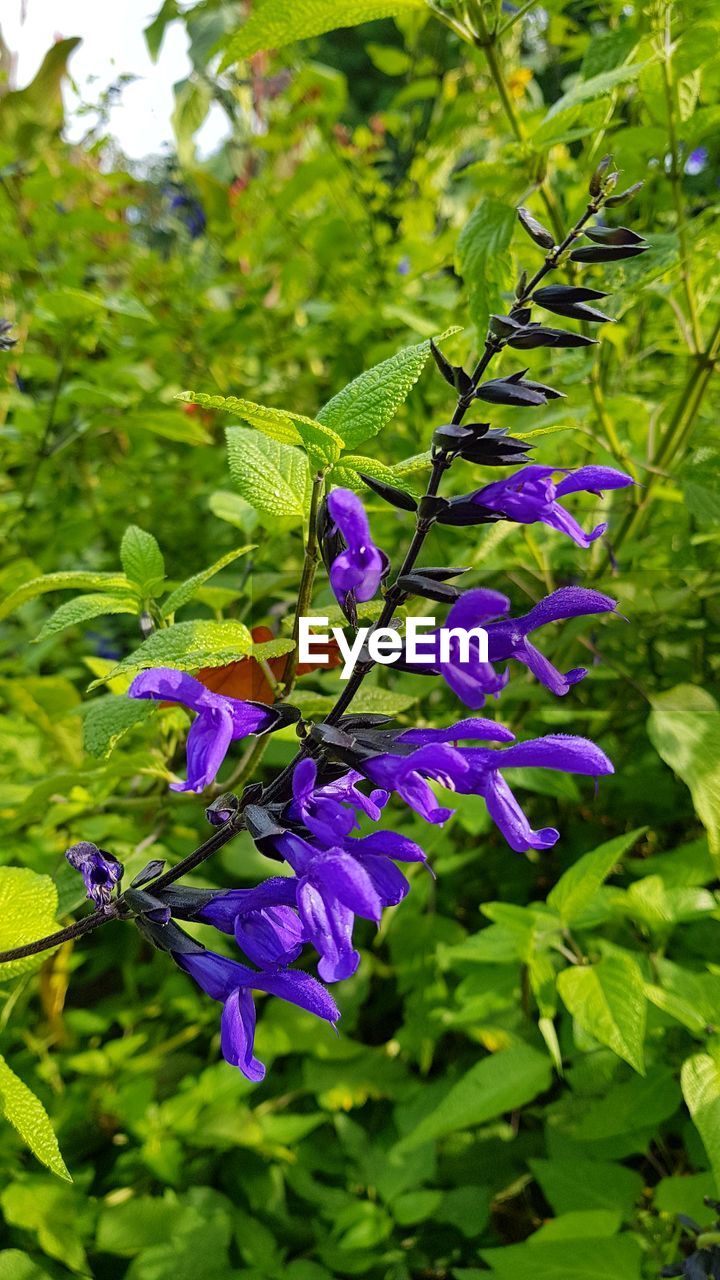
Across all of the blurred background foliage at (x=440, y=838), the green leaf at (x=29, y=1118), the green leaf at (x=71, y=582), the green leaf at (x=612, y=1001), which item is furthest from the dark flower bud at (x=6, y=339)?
the green leaf at (x=612, y=1001)

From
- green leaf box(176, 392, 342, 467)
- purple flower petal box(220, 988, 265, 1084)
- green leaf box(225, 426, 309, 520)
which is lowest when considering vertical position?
purple flower petal box(220, 988, 265, 1084)

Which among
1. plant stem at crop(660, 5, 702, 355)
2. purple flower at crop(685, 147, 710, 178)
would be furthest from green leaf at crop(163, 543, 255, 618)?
purple flower at crop(685, 147, 710, 178)

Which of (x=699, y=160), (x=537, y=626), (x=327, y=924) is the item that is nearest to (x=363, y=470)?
(x=537, y=626)

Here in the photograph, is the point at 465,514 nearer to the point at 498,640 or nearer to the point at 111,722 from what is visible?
the point at 498,640

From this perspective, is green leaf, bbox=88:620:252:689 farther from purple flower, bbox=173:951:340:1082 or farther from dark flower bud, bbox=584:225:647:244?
dark flower bud, bbox=584:225:647:244

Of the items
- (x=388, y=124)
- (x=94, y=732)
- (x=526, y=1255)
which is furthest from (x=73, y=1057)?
(x=388, y=124)

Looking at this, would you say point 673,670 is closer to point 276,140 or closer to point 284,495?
point 284,495
